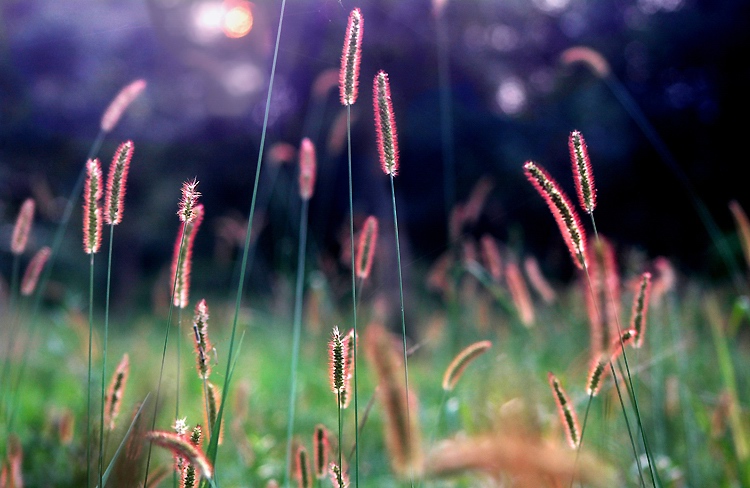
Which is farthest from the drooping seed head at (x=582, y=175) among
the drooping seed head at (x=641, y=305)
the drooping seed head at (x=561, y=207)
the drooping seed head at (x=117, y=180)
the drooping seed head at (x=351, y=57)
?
the drooping seed head at (x=117, y=180)

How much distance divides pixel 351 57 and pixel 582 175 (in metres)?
0.44

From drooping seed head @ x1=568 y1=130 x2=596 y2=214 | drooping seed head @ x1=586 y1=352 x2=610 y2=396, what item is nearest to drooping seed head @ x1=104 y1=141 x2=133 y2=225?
drooping seed head @ x1=568 y1=130 x2=596 y2=214

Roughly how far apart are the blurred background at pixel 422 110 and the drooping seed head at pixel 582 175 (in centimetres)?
694

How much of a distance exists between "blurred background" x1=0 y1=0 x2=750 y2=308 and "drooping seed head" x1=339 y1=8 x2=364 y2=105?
6836 mm

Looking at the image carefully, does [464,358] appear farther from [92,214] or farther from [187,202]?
[92,214]

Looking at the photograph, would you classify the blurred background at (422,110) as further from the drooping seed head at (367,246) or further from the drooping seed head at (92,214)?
the drooping seed head at (92,214)

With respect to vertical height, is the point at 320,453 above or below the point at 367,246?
below

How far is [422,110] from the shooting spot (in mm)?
10000

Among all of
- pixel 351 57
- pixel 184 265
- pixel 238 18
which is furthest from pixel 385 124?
pixel 238 18

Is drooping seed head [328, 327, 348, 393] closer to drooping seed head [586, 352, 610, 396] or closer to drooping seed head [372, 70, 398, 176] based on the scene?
drooping seed head [372, 70, 398, 176]

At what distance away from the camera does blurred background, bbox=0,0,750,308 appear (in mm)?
9109

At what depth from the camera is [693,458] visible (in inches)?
78.9

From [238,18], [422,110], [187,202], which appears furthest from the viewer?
[422,110]

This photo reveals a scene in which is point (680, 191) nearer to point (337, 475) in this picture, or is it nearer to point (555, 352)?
point (555, 352)
